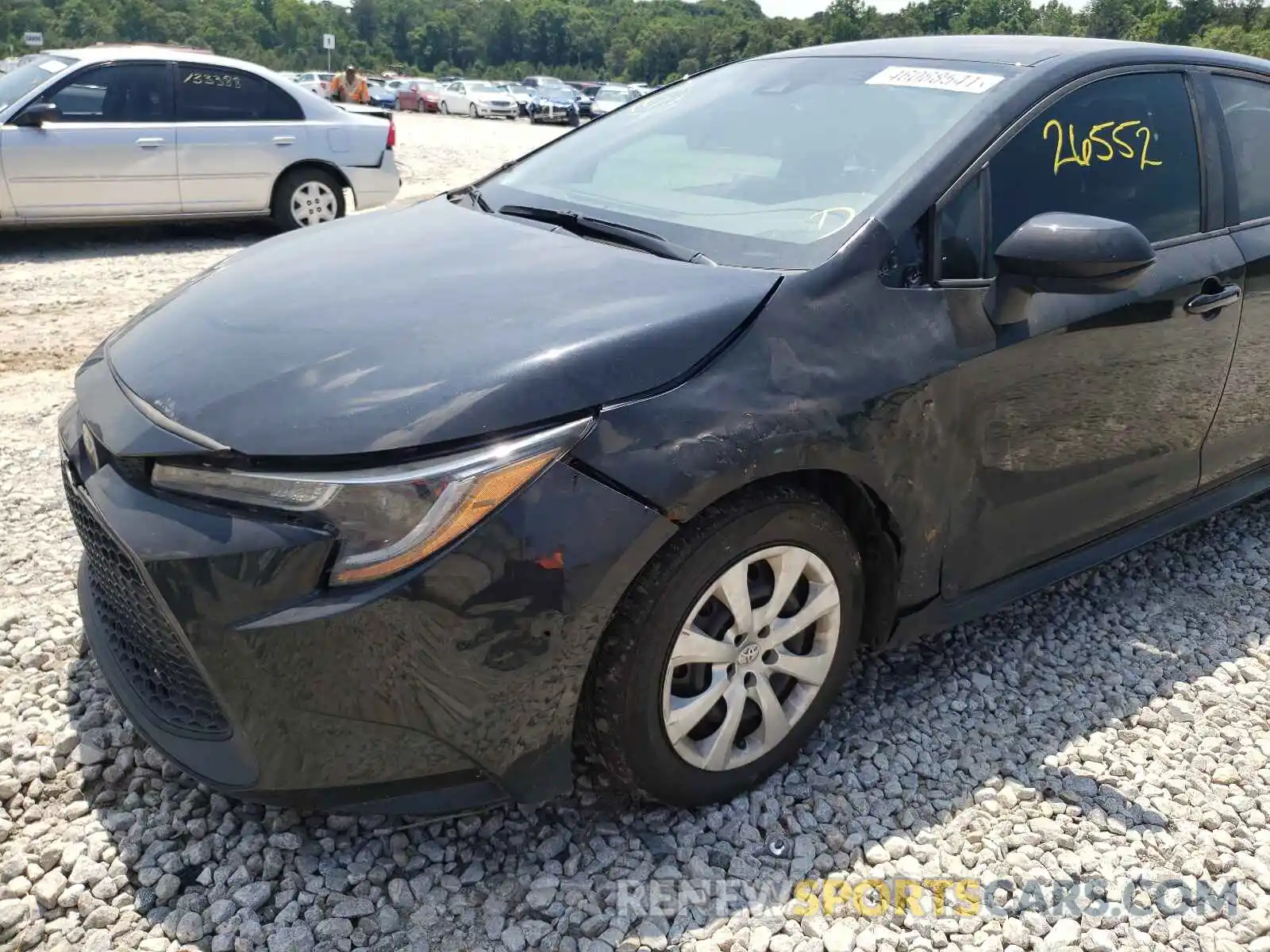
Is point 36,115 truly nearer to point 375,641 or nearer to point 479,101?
point 375,641

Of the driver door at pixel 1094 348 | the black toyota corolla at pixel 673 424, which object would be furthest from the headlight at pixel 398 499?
the driver door at pixel 1094 348

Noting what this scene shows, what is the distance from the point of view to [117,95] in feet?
25.2

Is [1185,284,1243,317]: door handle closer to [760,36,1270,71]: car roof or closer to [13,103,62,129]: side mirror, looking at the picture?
[760,36,1270,71]: car roof

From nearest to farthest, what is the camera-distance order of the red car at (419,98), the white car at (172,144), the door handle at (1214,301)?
the door handle at (1214,301)
the white car at (172,144)
the red car at (419,98)

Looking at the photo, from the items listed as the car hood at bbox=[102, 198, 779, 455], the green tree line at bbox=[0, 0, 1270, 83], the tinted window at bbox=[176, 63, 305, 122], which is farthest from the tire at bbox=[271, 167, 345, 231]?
the green tree line at bbox=[0, 0, 1270, 83]

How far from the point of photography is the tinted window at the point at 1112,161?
2.53m

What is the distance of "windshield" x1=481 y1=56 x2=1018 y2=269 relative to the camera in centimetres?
242

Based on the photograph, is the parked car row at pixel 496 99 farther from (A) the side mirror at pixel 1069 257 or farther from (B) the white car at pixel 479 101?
(A) the side mirror at pixel 1069 257

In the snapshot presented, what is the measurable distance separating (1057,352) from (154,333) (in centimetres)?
214

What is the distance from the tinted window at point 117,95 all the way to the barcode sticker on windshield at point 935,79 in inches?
267

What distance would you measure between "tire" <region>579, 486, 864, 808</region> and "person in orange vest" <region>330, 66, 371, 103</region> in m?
13.1

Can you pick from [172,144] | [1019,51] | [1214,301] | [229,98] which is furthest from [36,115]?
[1214,301]

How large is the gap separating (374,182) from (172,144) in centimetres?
157

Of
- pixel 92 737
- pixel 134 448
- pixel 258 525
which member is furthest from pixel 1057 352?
pixel 92 737
